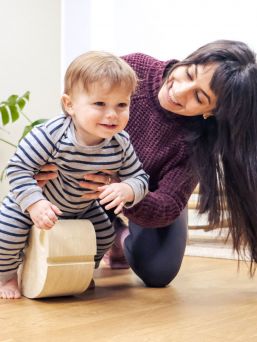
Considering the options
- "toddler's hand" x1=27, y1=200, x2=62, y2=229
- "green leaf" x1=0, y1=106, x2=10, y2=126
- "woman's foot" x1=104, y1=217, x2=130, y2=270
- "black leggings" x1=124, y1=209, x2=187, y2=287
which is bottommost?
"woman's foot" x1=104, y1=217, x2=130, y2=270

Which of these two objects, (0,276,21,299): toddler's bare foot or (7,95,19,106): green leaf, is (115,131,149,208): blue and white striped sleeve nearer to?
(0,276,21,299): toddler's bare foot

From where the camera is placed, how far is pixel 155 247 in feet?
6.18

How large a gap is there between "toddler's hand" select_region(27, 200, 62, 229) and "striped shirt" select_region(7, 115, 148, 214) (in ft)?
0.06

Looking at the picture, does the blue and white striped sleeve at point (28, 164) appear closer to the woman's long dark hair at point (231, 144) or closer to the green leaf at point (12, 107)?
the woman's long dark hair at point (231, 144)

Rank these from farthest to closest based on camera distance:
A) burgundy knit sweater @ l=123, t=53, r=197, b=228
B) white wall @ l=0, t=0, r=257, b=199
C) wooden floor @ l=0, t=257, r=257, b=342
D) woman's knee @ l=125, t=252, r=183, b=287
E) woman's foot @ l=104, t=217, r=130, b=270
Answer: white wall @ l=0, t=0, r=257, b=199 → woman's foot @ l=104, t=217, r=130, b=270 → woman's knee @ l=125, t=252, r=183, b=287 → burgundy knit sweater @ l=123, t=53, r=197, b=228 → wooden floor @ l=0, t=257, r=257, b=342

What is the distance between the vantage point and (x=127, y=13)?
3.39 metres

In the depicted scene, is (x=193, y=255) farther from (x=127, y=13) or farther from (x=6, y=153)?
(x=127, y=13)

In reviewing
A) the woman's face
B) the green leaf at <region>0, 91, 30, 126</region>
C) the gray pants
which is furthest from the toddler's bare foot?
the green leaf at <region>0, 91, 30, 126</region>

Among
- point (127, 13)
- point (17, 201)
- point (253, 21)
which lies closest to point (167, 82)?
point (17, 201)

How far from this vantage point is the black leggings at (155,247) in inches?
72.3

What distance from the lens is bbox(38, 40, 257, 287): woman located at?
4.80 feet

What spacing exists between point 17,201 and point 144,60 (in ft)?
2.25

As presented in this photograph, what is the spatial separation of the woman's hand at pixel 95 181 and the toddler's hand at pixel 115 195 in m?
0.08

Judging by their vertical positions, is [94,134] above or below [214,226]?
A: above
